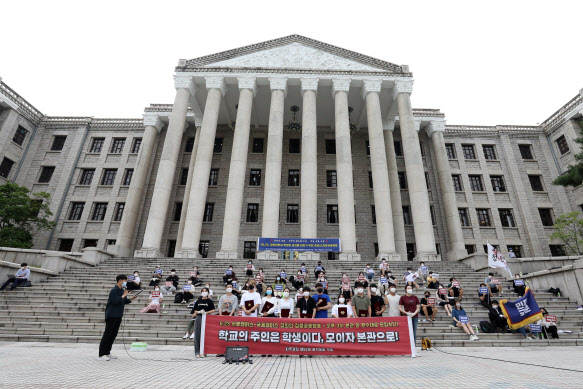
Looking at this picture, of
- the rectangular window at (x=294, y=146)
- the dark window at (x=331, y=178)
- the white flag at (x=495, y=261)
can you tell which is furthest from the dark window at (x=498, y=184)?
the rectangular window at (x=294, y=146)

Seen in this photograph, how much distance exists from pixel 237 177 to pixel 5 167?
2639cm

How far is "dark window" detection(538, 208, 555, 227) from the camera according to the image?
102 ft

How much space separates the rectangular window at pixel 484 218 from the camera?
103 feet

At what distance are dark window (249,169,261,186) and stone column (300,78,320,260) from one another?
8.60m

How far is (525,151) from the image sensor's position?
34406 mm

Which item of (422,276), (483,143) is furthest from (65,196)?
(483,143)

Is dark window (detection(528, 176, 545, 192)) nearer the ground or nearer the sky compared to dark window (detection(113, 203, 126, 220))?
nearer the sky

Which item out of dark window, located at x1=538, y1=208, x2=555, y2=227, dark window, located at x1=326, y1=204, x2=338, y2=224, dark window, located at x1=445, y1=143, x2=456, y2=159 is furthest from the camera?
dark window, located at x1=445, y1=143, x2=456, y2=159

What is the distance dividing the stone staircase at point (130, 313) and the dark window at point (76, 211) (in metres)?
17.0

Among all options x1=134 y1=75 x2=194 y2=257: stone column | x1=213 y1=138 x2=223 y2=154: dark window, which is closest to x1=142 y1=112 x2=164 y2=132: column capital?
x1=213 y1=138 x2=223 y2=154: dark window

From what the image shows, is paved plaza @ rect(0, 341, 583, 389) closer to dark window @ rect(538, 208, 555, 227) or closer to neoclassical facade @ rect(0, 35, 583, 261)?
neoclassical facade @ rect(0, 35, 583, 261)

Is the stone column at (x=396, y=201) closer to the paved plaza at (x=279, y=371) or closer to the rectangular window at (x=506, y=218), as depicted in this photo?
the rectangular window at (x=506, y=218)

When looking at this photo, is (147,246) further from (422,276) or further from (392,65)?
(392,65)

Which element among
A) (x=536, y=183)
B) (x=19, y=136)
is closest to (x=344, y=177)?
(x=536, y=183)
